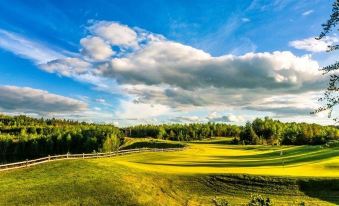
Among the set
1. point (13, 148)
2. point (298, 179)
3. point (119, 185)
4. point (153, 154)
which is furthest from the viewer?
point (13, 148)

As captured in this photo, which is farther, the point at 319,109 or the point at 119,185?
the point at 119,185

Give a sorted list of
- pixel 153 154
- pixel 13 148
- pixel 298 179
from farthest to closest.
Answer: pixel 13 148
pixel 153 154
pixel 298 179

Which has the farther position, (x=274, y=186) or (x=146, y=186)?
(x=274, y=186)

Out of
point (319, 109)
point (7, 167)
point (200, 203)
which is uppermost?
point (319, 109)

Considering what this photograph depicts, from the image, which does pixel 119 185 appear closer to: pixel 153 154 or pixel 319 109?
pixel 319 109

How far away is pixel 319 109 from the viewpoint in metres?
17.0

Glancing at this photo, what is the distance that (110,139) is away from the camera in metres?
160

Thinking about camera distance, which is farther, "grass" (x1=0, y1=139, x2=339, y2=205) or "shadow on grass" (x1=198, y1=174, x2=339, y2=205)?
"shadow on grass" (x1=198, y1=174, x2=339, y2=205)

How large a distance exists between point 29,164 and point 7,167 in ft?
8.17

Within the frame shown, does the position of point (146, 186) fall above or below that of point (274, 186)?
above

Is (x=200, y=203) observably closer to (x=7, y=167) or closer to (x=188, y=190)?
(x=188, y=190)

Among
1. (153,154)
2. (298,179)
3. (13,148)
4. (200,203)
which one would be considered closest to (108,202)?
(200,203)

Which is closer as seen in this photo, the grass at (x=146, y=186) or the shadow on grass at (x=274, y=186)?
the grass at (x=146, y=186)

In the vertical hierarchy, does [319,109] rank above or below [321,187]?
above
